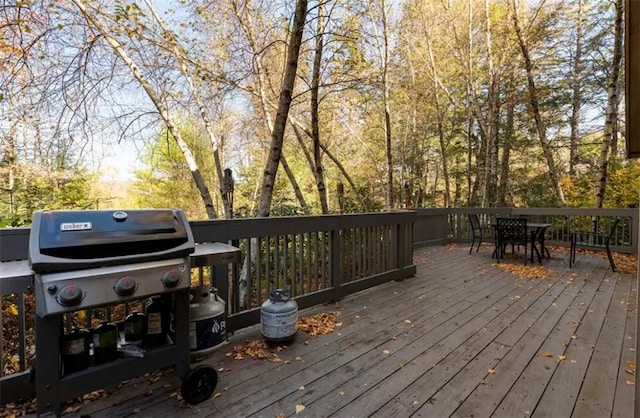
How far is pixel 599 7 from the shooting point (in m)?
8.91

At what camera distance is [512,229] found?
5.64m

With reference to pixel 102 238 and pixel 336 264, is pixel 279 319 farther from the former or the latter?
pixel 102 238

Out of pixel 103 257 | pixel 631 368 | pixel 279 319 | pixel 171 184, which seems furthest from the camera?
pixel 171 184

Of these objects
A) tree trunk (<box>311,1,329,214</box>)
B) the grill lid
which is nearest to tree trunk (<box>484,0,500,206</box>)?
tree trunk (<box>311,1,329,214</box>)

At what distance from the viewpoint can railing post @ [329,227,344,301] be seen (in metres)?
3.58

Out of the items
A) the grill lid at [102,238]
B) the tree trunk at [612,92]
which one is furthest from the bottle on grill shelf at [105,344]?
the tree trunk at [612,92]

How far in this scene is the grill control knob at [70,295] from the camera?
1.30 meters

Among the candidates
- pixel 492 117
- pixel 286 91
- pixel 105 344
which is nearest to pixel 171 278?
pixel 105 344

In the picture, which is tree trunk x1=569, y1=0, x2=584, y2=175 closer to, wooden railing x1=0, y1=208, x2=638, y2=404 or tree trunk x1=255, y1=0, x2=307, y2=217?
wooden railing x1=0, y1=208, x2=638, y2=404

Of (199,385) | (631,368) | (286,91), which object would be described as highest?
(286,91)

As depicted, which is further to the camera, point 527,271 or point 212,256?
point 527,271

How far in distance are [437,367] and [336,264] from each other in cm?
161

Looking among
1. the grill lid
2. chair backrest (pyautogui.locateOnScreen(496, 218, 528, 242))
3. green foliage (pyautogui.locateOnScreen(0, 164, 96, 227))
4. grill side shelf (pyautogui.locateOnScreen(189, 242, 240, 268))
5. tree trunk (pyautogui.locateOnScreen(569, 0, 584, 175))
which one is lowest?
chair backrest (pyautogui.locateOnScreen(496, 218, 528, 242))

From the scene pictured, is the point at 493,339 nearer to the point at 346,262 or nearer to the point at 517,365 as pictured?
the point at 517,365
